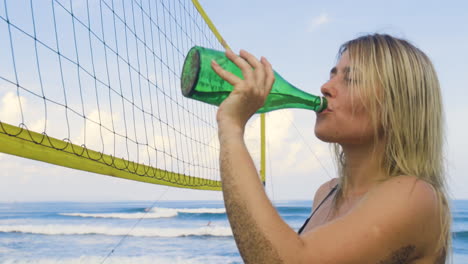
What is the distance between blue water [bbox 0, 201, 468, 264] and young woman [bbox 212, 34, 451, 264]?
6592 mm

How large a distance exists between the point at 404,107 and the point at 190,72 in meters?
0.46

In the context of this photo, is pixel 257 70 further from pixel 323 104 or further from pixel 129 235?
pixel 129 235

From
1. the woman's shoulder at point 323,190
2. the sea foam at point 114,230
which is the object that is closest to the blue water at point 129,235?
the sea foam at point 114,230

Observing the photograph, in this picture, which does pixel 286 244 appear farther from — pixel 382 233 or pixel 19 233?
pixel 19 233

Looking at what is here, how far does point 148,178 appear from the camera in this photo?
3375 mm

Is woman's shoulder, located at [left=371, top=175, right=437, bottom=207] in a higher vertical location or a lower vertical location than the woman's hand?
lower

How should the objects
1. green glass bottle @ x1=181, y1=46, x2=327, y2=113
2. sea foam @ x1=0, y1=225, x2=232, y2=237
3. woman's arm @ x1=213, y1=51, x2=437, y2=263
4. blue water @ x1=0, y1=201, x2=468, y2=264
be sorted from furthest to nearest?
sea foam @ x1=0, y1=225, x2=232, y2=237 < blue water @ x1=0, y1=201, x2=468, y2=264 < green glass bottle @ x1=181, y1=46, x2=327, y2=113 < woman's arm @ x1=213, y1=51, x2=437, y2=263

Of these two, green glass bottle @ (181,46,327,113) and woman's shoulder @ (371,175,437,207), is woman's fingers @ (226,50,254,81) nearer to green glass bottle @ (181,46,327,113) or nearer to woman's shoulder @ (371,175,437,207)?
green glass bottle @ (181,46,327,113)

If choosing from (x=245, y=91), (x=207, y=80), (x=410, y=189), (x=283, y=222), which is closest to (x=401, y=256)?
(x=410, y=189)

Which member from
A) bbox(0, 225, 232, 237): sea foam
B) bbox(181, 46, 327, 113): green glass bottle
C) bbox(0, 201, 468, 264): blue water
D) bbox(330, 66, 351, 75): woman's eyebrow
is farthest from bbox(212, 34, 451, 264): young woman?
bbox(0, 225, 232, 237): sea foam

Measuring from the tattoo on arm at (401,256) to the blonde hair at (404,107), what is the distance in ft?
0.40

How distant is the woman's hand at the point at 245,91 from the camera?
0.85m

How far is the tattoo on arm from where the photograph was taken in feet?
2.89

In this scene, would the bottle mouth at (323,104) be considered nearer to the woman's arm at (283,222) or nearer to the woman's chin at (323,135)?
the woman's chin at (323,135)
